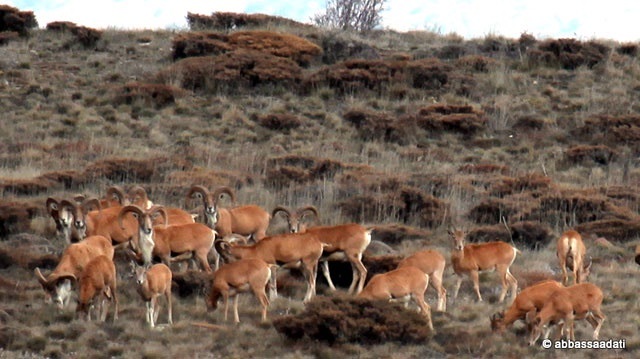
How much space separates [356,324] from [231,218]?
20.9ft

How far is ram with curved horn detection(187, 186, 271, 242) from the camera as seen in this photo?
67.6ft

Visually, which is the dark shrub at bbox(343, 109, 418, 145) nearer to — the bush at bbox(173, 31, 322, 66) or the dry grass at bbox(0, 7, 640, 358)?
the dry grass at bbox(0, 7, 640, 358)

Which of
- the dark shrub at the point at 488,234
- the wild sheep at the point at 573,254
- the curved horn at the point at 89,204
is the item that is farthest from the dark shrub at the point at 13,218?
the wild sheep at the point at 573,254

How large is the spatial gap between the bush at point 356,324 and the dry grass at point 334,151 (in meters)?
0.19

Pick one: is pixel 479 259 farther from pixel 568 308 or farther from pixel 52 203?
pixel 52 203

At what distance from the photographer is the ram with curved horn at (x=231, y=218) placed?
20.6 m

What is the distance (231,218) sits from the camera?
21.3 meters

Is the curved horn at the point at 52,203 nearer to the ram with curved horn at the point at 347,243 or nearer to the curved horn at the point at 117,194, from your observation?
the curved horn at the point at 117,194

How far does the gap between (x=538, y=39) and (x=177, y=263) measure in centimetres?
2719

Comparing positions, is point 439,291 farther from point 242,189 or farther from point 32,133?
point 32,133

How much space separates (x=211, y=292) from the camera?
16.8 meters

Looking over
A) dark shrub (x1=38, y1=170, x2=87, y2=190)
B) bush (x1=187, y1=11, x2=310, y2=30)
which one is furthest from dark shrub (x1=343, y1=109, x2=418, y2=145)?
dark shrub (x1=38, y1=170, x2=87, y2=190)

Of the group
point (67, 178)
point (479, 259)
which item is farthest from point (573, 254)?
point (67, 178)

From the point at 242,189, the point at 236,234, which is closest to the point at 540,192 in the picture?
the point at 242,189
